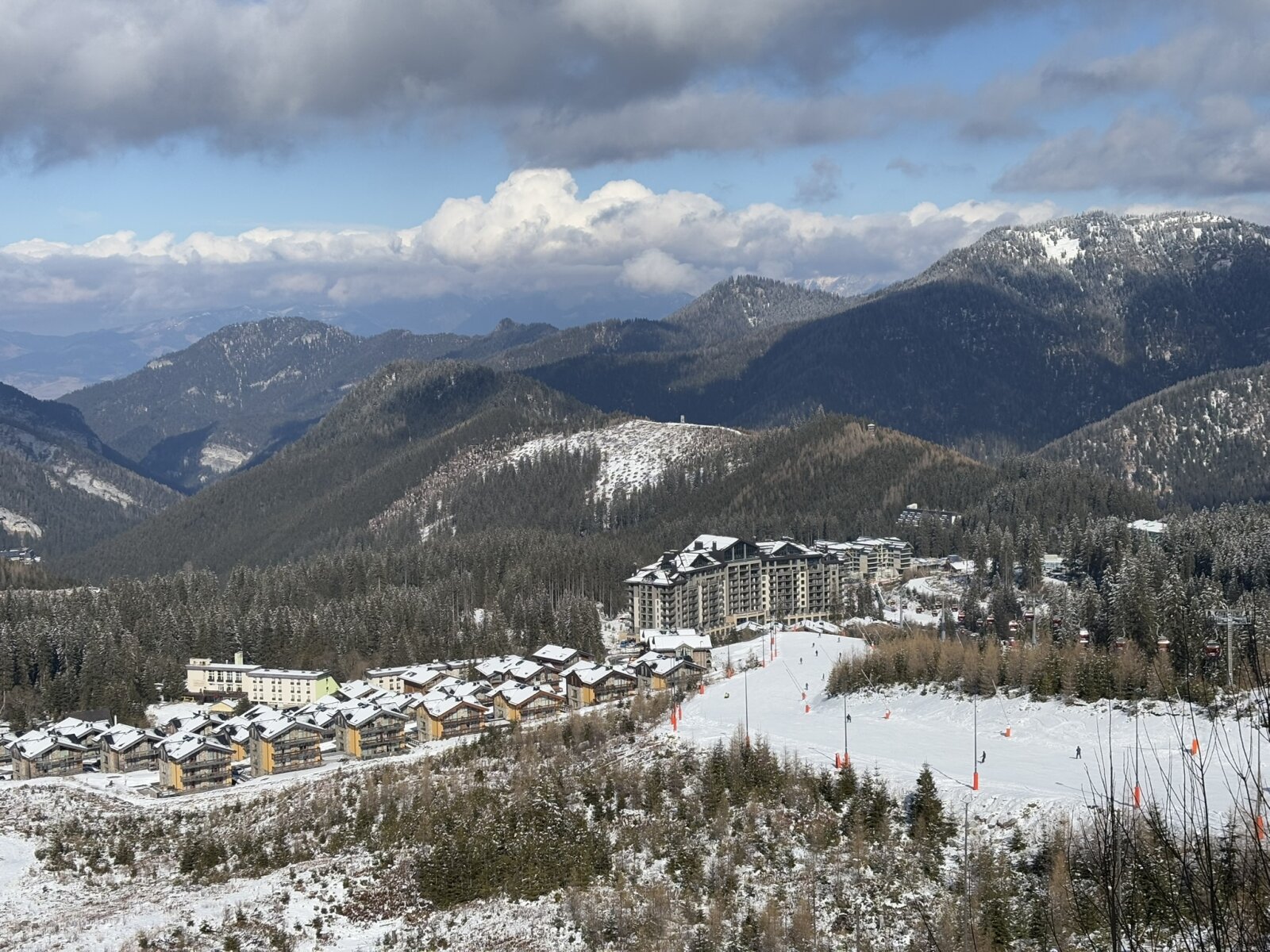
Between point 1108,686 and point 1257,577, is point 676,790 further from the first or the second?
point 1257,577

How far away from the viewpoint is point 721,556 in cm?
14575

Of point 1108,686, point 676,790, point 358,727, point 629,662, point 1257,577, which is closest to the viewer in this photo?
point 676,790

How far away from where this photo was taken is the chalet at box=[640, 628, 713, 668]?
371 feet

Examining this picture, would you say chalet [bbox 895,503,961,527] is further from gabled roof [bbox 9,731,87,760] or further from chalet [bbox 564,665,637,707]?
gabled roof [bbox 9,731,87,760]

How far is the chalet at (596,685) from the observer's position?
10244 centimetres

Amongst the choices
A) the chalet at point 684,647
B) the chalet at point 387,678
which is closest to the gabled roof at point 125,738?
the chalet at point 387,678

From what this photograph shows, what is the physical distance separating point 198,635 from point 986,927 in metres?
100

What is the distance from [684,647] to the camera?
114 m

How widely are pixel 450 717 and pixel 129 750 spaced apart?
919 inches

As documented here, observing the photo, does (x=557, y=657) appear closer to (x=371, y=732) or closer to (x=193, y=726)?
(x=371, y=732)

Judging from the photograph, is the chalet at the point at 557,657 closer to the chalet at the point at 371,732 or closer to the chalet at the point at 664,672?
the chalet at the point at 664,672

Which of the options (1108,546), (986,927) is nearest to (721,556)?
(1108,546)

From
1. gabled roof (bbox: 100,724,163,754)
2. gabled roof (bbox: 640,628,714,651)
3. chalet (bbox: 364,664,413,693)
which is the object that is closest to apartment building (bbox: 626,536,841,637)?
gabled roof (bbox: 640,628,714,651)

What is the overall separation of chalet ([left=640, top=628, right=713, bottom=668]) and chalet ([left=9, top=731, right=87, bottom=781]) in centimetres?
4707
